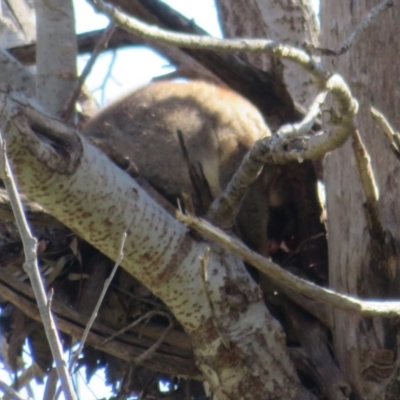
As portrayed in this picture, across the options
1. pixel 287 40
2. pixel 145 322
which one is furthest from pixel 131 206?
pixel 287 40

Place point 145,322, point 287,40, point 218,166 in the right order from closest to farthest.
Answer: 1. point 145,322
2. point 218,166
3. point 287,40

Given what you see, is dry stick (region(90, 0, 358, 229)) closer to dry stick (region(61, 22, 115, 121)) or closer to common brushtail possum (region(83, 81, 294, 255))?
dry stick (region(61, 22, 115, 121))

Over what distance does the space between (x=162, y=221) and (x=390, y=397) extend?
0.89 metres

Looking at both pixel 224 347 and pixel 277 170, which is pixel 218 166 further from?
pixel 224 347

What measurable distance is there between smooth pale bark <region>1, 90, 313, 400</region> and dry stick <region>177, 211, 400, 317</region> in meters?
0.38

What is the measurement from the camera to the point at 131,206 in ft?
8.91

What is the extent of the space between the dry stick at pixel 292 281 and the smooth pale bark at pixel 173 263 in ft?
1.26

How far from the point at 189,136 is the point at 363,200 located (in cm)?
120

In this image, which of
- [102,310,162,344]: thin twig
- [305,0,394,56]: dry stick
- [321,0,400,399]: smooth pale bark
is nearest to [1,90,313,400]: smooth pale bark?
[321,0,400,399]: smooth pale bark

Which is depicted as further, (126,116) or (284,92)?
(126,116)

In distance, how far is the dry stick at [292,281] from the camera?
2090mm

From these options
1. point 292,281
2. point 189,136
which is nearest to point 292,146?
point 292,281

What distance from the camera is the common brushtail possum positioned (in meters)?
3.96

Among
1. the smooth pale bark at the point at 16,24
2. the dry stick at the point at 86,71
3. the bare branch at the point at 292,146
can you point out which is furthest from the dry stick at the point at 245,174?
the smooth pale bark at the point at 16,24
